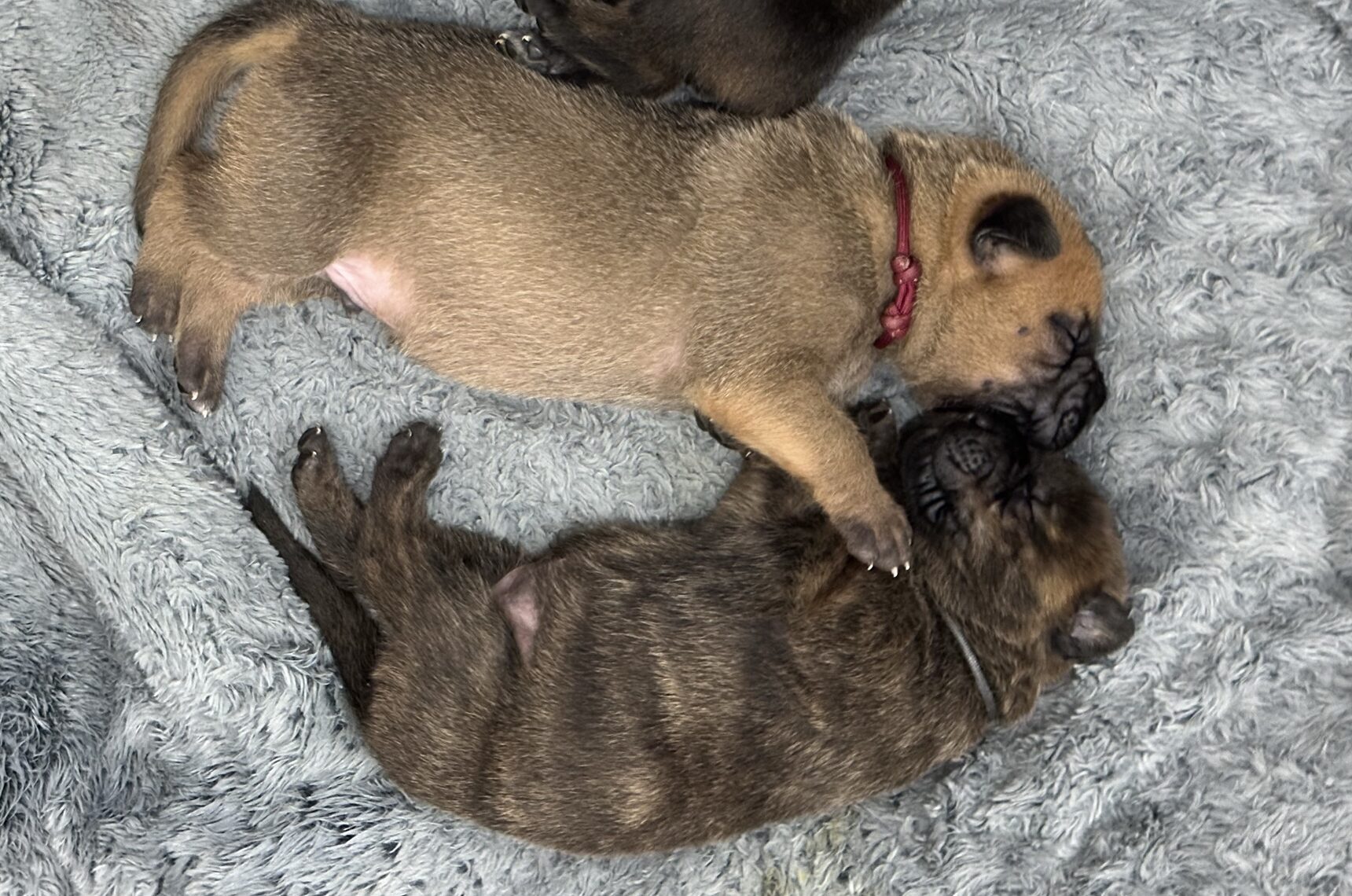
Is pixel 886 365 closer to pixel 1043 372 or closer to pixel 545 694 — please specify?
pixel 1043 372

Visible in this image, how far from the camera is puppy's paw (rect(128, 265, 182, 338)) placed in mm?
3260

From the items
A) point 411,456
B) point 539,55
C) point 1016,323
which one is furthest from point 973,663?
point 539,55

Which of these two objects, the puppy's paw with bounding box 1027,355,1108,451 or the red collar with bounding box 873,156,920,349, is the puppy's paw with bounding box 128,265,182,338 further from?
the puppy's paw with bounding box 1027,355,1108,451

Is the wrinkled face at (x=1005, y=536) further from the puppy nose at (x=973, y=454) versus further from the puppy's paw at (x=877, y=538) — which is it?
the puppy's paw at (x=877, y=538)

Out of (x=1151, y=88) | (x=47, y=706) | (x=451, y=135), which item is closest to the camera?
(x=451, y=135)

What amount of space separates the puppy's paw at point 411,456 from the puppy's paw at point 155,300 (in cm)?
69

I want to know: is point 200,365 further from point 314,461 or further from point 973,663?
point 973,663

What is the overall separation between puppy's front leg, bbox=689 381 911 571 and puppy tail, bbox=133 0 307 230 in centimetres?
144

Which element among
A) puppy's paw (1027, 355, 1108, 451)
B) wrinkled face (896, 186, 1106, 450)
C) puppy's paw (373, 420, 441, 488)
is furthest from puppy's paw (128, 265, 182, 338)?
puppy's paw (1027, 355, 1108, 451)

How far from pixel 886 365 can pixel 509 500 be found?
1203 millimetres

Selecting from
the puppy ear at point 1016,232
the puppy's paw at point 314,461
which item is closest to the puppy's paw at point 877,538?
the puppy ear at point 1016,232

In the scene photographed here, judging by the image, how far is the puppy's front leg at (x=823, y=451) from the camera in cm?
304

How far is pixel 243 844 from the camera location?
3.34m

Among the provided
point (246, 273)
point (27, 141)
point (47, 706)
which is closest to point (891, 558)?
point (246, 273)
